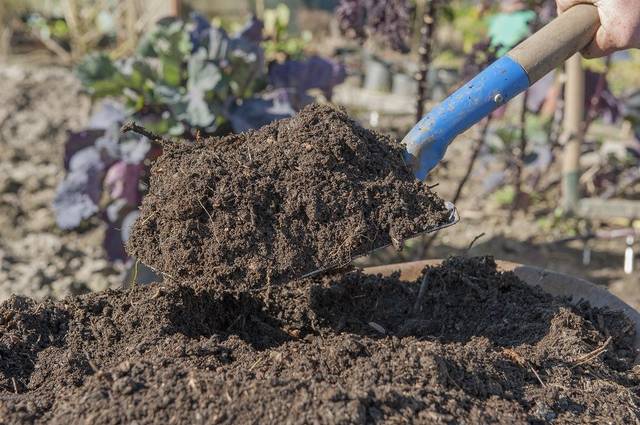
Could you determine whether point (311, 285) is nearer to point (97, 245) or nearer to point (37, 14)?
point (97, 245)

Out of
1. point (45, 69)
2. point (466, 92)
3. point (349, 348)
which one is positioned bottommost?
point (349, 348)

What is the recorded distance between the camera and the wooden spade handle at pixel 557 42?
6.41 feet

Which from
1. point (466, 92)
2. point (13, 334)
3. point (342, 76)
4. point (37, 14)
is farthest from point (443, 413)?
point (37, 14)

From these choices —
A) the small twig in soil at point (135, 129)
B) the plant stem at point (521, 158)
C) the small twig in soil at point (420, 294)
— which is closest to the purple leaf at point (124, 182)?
the small twig in soil at point (135, 129)

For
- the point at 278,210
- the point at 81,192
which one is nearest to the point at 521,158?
the point at 81,192

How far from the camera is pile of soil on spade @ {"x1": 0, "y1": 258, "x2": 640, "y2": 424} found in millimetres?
1461

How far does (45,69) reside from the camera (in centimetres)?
672

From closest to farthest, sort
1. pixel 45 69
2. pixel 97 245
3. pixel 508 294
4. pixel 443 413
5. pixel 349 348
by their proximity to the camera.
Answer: pixel 443 413
pixel 349 348
pixel 508 294
pixel 97 245
pixel 45 69

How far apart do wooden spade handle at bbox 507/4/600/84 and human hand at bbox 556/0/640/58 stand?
21mm

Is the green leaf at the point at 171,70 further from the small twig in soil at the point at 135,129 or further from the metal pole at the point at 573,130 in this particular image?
the metal pole at the point at 573,130

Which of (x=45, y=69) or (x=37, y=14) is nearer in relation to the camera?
(x=45, y=69)

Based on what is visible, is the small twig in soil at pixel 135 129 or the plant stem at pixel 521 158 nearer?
the small twig in soil at pixel 135 129

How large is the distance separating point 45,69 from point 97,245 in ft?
10.8

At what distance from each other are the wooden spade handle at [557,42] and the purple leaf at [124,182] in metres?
1.76
